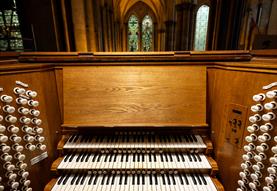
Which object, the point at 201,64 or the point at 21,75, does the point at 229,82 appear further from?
the point at 21,75

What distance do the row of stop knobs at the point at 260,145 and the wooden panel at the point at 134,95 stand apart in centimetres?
49

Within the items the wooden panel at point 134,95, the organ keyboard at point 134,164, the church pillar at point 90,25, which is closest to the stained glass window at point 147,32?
the church pillar at point 90,25

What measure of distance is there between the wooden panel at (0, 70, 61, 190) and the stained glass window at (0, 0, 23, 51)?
2.49 m

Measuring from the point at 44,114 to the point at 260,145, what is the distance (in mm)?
1929

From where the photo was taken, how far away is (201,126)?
5.27 feet

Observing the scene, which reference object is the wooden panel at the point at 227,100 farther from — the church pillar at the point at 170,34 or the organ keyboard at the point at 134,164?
the church pillar at the point at 170,34

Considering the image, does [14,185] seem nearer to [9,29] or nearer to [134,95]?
[134,95]

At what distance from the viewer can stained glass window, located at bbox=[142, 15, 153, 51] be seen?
65.4 ft

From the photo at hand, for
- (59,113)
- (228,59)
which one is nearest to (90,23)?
(59,113)

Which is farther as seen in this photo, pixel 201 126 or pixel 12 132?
pixel 201 126

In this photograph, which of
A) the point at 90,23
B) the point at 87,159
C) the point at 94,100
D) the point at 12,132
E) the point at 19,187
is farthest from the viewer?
the point at 90,23

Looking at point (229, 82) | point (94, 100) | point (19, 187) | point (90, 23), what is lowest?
point (19, 187)

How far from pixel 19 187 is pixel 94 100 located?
1031mm

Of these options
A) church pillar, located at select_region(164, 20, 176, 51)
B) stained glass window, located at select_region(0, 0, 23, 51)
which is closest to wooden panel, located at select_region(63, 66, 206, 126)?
stained glass window, located at select_region(0, 0, 23, 51)
